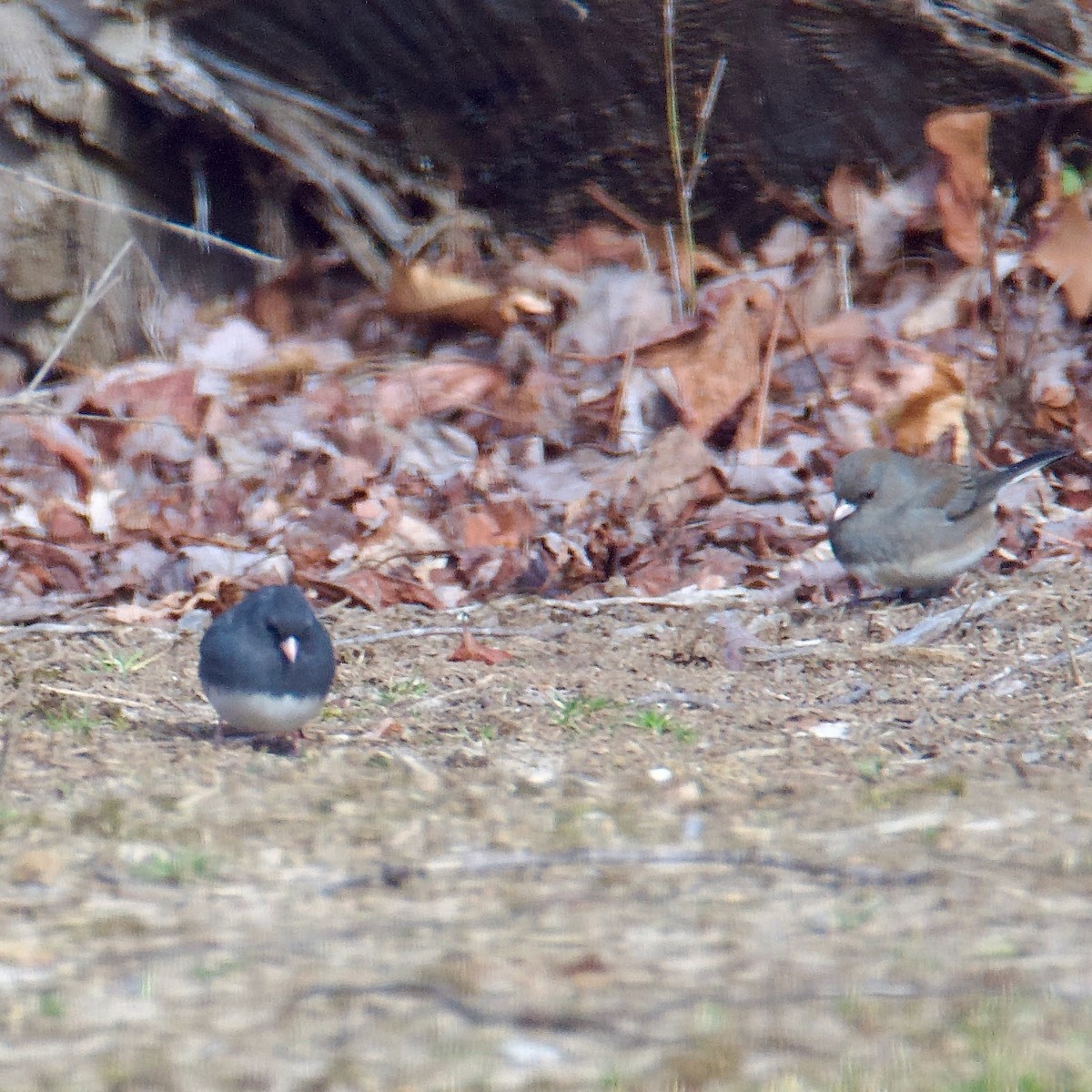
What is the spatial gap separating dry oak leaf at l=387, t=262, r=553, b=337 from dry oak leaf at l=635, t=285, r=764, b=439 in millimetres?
586

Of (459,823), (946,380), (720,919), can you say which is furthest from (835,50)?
(720,919)

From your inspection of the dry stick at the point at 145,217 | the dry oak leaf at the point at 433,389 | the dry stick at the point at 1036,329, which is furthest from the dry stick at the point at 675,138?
the dry stick at the point at 145,217

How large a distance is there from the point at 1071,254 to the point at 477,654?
2816 millimetres

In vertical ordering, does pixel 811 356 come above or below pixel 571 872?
below

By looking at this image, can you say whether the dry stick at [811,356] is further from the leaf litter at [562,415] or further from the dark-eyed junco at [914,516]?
the dark-eyed junco at [914,516]

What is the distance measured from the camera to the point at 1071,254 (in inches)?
217

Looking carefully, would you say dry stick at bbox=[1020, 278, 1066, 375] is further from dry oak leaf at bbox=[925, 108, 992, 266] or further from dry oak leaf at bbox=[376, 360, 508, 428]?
dry oak leaf at bbox=[376, 360, 508, 428]

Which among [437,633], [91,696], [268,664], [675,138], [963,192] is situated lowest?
[437,633]

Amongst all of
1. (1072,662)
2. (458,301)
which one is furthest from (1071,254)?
(1072,662)

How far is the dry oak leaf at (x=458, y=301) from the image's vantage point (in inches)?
229

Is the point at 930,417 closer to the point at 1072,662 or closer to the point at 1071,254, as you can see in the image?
the point at 1071,254

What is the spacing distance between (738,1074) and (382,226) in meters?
4.83

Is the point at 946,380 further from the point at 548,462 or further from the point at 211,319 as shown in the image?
the point at 211,319

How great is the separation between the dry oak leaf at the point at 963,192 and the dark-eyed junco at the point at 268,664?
3.30 metres
